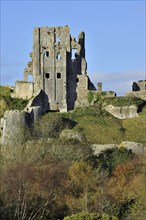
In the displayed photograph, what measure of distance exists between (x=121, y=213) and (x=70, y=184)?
4.03 metres

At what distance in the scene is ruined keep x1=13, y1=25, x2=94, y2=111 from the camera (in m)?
80.3

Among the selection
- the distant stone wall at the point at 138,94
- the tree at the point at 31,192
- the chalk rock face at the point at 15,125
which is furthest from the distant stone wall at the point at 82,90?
the tree at the point at 31,192

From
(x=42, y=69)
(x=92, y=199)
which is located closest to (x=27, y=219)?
(x=92, y=199)

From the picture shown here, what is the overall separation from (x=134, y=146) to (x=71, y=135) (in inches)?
205

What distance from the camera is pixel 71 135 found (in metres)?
71.9

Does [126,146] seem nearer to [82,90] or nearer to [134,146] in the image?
[134,146]

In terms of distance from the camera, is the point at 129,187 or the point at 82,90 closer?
the point at 129,187

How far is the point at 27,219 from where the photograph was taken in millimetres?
51281

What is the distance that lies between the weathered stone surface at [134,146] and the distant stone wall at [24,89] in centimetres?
1297

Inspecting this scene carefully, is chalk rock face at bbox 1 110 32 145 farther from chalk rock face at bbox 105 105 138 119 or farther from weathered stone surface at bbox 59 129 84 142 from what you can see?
chalk rock face at bbox 105 105 138 119

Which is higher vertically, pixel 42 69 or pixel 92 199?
pixel 42 69

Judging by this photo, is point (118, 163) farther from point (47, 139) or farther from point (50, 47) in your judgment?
point (50, 47)

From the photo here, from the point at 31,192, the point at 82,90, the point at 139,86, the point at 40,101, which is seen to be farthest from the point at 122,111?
the point at 31,192

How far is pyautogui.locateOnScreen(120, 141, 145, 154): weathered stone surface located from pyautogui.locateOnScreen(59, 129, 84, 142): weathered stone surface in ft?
12.2
